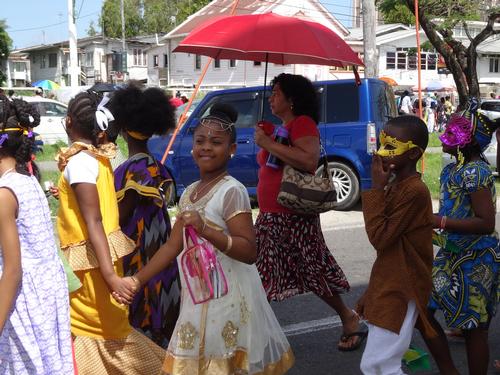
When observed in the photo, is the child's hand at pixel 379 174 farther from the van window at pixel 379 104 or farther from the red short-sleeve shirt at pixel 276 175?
the van window at pixel 379 104

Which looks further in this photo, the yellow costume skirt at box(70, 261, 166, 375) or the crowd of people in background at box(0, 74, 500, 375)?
the yellow costume skirt at box(70, 261, 166, 375)

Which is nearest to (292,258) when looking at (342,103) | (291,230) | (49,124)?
(291,230)

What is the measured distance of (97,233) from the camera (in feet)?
10.4

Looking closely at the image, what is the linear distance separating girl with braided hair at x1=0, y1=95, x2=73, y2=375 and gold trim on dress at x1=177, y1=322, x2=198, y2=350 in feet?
1.69

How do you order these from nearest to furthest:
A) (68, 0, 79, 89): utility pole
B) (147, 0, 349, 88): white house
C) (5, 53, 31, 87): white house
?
(68, 0, 79, 89): utility pole, (147, 0, 349, 88): white house, (5, 53, 31, 87): white house

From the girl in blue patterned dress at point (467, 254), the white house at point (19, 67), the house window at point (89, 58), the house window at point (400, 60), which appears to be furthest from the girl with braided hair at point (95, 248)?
the white house at point (19, 67)

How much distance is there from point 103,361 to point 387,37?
169ft

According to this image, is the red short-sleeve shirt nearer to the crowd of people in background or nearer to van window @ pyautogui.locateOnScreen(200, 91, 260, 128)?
the crowd of people in background

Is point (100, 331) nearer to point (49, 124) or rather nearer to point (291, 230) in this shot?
point (291, 230)

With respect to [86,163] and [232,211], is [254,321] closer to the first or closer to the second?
[232,211]

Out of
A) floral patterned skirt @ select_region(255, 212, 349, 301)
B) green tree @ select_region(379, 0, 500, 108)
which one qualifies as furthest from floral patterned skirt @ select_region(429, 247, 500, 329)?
green tree @ select_region(379, 0, 500, 108)

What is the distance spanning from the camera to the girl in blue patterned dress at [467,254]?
3.78 metres

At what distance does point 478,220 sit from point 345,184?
21.4ft

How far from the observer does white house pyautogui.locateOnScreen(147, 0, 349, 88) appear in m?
40.2
